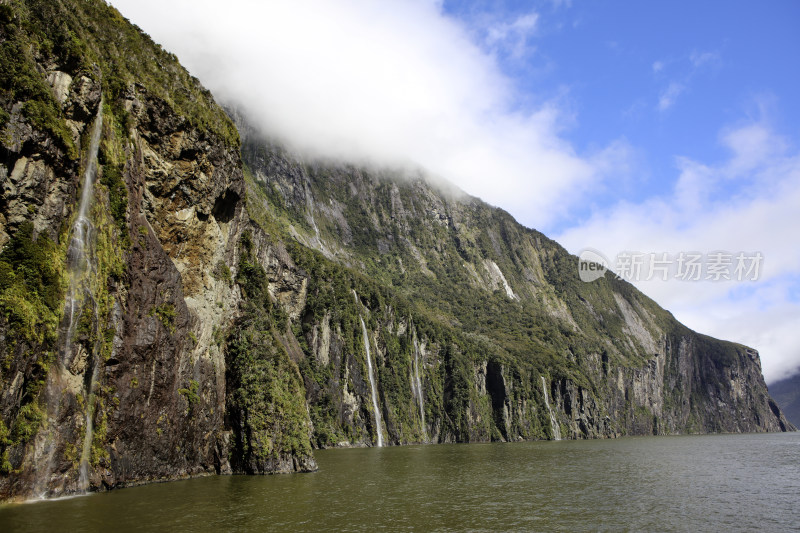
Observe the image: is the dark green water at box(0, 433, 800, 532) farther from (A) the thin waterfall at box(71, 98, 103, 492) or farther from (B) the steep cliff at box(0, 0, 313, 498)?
(B) the steep cliff at box(0, 0, 313, 498)

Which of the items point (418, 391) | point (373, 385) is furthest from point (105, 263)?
point (418, 391)

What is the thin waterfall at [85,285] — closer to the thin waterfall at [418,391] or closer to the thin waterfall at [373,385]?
the thin waterfall at [373,385]

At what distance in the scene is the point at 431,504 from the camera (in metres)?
37.2

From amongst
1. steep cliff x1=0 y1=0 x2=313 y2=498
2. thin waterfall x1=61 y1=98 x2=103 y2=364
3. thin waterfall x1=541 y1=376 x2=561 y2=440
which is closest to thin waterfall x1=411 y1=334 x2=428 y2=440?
thin waterfall x1=541 y1=376 x2=561 y2=440

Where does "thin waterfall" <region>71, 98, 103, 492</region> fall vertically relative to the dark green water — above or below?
above

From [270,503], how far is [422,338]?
387ft

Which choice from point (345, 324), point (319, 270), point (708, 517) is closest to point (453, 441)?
point (345, 324)

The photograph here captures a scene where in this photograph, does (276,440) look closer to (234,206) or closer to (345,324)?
(234,206)

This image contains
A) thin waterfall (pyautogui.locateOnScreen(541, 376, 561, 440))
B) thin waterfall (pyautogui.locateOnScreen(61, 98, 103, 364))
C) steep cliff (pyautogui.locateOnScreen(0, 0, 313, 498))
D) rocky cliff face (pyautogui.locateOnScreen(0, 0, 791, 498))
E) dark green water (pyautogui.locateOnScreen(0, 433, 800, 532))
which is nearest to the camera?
dark green water (pyautogui.locateOnScreen(0, 433, 800, 532))

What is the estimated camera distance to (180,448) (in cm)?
4438

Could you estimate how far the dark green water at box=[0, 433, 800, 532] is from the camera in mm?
29078

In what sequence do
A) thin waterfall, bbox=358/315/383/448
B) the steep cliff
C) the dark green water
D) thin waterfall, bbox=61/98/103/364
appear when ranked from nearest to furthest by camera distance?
the dark green water
the steep cliff
thin waterfall, bbox=61/98/103/364
thin waterfall, bbox=358/315/383/448

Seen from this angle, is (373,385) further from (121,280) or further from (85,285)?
(85,285)

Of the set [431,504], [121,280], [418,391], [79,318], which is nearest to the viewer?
[79,318]
